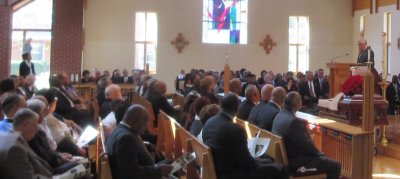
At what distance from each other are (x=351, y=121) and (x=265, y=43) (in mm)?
10644

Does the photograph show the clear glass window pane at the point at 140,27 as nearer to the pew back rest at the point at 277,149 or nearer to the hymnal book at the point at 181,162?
the pew back rest at the point at 277,149

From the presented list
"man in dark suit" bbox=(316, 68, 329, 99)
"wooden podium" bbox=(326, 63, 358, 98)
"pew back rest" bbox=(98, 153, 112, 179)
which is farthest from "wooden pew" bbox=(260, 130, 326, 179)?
"man in dark suit" bbox=(316, 68, 329, 99)

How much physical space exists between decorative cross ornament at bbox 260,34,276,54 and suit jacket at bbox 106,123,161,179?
1430cm

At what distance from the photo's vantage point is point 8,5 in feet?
44.9

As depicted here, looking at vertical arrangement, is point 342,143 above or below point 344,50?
below

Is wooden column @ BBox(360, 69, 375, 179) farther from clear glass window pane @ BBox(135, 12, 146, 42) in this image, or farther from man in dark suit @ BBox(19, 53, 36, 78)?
clear glass window pane @ BBox(135, 12, 146, 42)

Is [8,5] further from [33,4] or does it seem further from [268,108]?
[268,108]

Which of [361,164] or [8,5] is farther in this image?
[8,5]

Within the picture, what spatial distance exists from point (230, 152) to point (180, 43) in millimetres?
13432

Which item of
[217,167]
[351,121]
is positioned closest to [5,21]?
[351,121]

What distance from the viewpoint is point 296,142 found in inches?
196

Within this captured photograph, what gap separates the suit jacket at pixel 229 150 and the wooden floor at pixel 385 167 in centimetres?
304

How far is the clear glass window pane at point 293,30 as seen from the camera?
1819 centimetres

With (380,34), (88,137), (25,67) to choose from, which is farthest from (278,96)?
(380,34)
